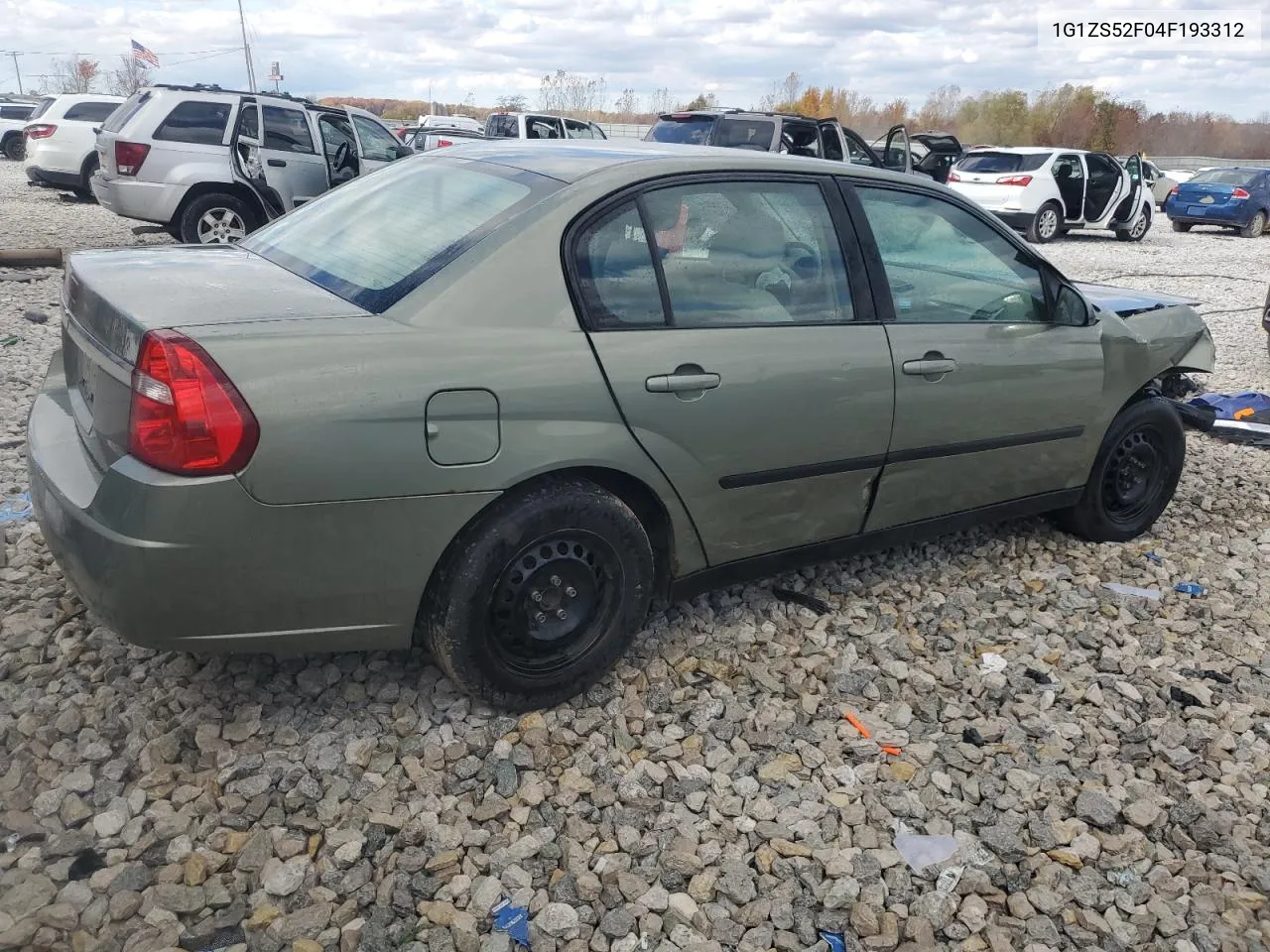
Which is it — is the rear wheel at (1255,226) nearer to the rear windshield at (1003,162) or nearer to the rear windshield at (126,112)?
the rear windshield at (1003,162)

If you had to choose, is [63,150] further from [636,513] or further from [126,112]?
[636,513]

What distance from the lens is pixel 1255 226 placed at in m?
21.9

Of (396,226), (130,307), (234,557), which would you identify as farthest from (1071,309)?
(130,307)

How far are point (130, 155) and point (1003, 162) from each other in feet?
Answer: 44.8

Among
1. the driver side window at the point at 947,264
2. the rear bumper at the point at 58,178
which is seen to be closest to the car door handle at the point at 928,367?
the driver side window at the point at 947,264

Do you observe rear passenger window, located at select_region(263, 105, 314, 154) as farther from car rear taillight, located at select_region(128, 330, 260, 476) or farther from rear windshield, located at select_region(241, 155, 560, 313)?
car rear taillight, located at select_region(128, 330, 260, 476)

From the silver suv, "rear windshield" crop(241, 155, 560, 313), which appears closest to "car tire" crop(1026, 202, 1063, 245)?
the silver suv

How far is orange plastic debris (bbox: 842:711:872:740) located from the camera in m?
3.10

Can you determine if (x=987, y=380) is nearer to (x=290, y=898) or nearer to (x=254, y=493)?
(x=254, y=493)

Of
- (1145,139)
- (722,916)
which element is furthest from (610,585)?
(1145,139)

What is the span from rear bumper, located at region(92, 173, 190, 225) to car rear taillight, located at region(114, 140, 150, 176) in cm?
12

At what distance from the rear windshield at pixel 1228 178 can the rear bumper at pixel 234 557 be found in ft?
80.1

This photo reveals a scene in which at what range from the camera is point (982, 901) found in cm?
248

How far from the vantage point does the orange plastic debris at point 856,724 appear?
3.10 metres
